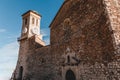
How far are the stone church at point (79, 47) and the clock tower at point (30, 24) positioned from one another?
1.00 meters

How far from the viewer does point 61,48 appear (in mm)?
11688

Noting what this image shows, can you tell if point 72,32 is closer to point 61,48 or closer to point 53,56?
point 61,48

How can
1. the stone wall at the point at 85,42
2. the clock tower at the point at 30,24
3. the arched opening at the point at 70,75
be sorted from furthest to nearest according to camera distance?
1. the clock tower at the point at 30,24
2. the arched opening at the point at 70,75
3. the stone wall at the point at 85,42

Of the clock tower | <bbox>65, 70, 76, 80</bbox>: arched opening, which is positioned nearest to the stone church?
<bbox>65, 70, 76, 80</bbox>: arched opening

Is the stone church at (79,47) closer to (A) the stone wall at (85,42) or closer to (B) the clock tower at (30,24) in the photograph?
(A) the stone wall at (85,42)

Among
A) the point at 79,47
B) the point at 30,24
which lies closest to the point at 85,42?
the point at 79,47

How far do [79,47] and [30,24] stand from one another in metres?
8.60

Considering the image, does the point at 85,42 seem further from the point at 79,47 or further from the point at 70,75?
the point at 70,75

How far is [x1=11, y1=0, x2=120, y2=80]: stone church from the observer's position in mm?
8148

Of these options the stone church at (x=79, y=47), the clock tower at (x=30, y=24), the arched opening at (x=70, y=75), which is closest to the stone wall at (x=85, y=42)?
the stone church at (x=79, y=47)

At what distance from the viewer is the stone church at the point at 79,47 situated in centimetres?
815

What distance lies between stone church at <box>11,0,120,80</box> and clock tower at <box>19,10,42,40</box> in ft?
3.29

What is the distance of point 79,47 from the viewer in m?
10.1

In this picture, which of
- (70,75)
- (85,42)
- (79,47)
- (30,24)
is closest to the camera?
(85,42)
